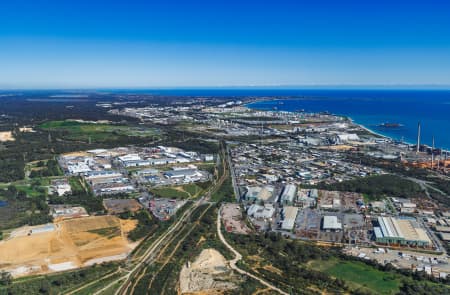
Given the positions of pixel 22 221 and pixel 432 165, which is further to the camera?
pixel 432 165

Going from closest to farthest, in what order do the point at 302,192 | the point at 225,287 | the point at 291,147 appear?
1. the point at 225,287
2. the point at 302,192
3. the point at 291,147

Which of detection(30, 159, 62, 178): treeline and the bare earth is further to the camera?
the bare earth

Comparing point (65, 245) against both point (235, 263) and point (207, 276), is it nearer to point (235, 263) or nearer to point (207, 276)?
point (207, 276)

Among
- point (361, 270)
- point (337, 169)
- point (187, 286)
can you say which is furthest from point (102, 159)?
point (361, 270)

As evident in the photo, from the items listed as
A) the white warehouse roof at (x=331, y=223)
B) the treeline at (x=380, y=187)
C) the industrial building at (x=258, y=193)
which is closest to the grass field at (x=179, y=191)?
the industrial building at (x=258, y=193)

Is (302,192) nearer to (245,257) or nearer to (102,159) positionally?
(245,257)

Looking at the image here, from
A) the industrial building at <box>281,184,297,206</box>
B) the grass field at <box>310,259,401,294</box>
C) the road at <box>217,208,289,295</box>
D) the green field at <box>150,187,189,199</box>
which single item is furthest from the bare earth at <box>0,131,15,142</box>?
the grass field at <box>310,259,401,294</box>

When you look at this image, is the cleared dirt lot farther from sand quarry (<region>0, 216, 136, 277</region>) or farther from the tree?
the tree

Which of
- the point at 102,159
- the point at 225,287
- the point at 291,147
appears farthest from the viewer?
the point at 291,147
